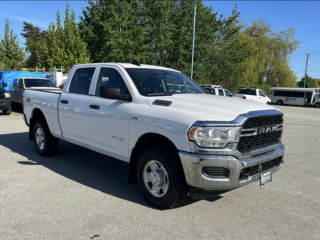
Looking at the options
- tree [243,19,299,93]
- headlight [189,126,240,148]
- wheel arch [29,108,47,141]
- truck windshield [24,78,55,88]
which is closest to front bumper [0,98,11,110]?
truck windshield [24,78,55,88]

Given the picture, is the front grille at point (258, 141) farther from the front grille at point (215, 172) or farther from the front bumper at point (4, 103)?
the front bumper at point (4, 103)

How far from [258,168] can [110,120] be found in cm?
230

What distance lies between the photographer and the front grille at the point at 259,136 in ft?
11.8

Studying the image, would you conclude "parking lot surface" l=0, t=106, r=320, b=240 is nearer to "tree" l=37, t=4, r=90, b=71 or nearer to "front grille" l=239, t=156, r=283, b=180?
"front grille" l=239, t=156, r=283, b=180

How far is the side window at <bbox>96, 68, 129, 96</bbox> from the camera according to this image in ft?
15.1

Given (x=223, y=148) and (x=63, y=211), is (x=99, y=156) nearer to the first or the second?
(x=63, y=211)

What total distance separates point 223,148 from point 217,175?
34 cm

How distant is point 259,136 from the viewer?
12.5 feet

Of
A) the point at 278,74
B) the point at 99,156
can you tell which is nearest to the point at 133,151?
the point at 99,156

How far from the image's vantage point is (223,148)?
3.45m

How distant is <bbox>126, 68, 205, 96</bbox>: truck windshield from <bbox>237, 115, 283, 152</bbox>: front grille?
→ 4.81 ft

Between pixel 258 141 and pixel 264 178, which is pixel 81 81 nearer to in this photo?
pixel 258 141

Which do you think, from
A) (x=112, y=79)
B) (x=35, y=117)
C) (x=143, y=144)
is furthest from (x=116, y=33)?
(x=143, y=144)

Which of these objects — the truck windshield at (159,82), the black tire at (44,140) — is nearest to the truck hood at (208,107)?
the truck windshield at (159,82)
